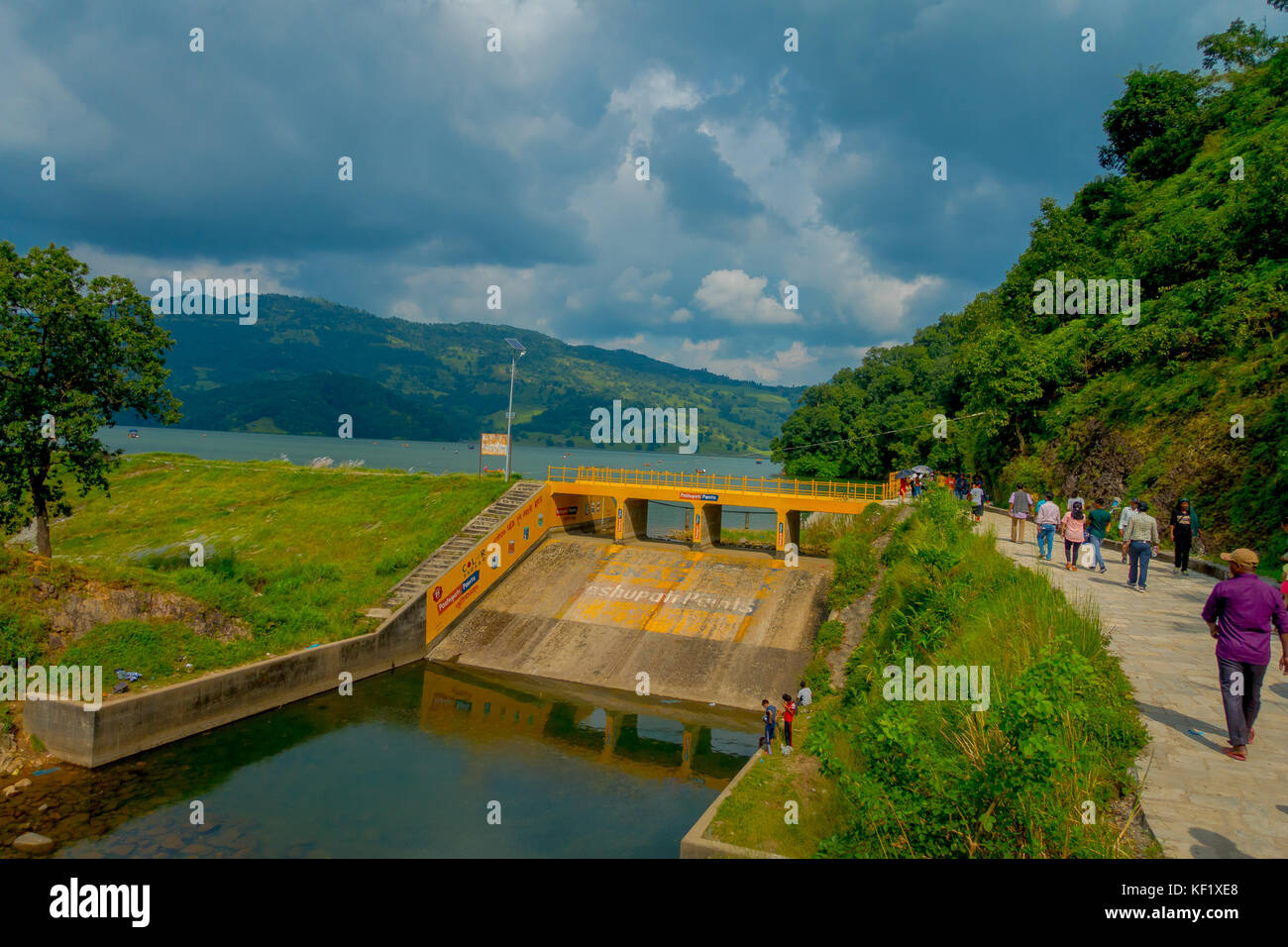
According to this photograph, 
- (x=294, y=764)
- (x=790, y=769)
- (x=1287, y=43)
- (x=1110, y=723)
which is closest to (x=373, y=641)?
(x=294, y=764)

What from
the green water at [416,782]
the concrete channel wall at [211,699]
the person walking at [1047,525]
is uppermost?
the person walking at [1047,525]

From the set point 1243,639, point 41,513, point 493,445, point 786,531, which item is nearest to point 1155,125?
point 786,531

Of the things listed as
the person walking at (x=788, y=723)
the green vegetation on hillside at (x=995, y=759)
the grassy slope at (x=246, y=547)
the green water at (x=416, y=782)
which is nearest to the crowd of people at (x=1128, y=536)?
the green vegetation on hillside at (x=995, y=759)

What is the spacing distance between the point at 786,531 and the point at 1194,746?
27736 millimetres

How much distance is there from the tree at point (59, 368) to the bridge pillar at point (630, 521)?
2106 cm

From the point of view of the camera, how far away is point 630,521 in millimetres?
37875

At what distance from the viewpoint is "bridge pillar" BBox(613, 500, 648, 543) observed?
120 feet

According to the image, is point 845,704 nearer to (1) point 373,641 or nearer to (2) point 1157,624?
(2) point 1157,624

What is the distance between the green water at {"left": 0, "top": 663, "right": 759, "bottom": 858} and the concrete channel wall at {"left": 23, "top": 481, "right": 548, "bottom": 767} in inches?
17.0

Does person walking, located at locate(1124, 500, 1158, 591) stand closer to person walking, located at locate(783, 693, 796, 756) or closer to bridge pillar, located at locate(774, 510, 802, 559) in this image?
person walking, located at locate(783, 693, 796, 756)

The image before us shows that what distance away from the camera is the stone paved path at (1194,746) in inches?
253

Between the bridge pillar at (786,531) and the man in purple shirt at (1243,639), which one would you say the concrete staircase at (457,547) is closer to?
the bridge pillar at (786,531)

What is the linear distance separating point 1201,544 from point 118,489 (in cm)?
5548

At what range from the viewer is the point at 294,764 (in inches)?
747
